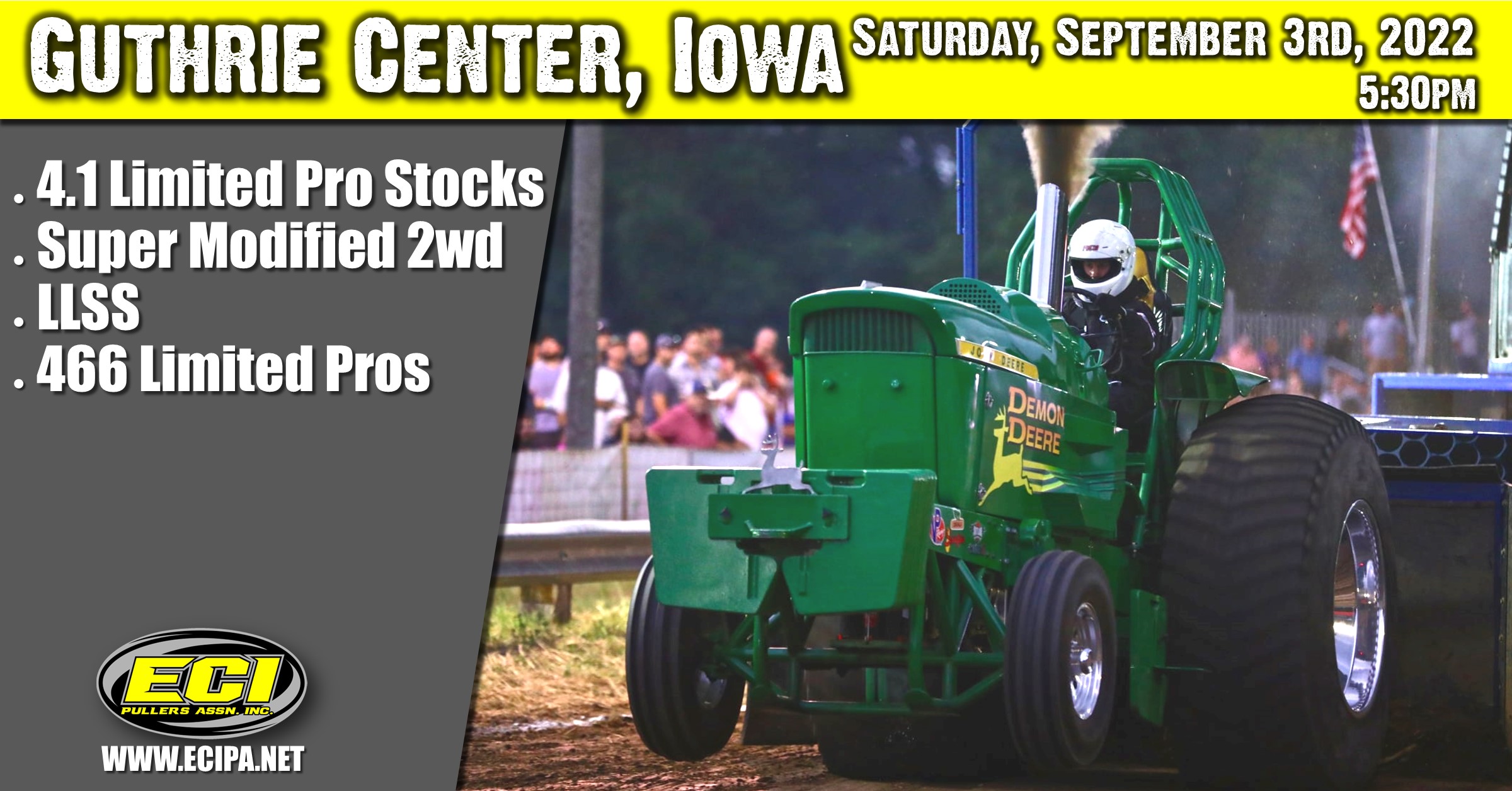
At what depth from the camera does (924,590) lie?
18.4 feet

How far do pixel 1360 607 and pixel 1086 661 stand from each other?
1404 mm

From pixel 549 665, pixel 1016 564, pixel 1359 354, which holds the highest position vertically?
pixel 1359 354

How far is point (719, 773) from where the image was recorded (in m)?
6.89

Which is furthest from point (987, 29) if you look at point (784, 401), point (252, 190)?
point (784, 401)

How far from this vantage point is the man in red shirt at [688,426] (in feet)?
48.7

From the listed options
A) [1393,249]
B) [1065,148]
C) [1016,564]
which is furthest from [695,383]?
[1016,564]

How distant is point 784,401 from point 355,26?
10.6m

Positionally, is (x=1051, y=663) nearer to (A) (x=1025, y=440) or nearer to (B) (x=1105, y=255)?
(A) (x=1025, y=440)

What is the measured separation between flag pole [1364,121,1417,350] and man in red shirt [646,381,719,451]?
5443 mm

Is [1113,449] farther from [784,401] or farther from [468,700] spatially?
[784,401]

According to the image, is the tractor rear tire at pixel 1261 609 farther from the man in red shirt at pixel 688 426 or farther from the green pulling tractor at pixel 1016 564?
the man in red shirt at pixel 688 426

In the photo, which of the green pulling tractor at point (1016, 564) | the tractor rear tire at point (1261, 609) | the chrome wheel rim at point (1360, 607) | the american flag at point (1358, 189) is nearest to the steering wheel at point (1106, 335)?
the green pulling tractor at point (1016, 564)

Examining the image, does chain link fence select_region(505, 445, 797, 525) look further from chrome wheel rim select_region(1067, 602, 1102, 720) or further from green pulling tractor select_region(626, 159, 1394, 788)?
chrome wheel rim select_region(1067, 602, 1102, 720)

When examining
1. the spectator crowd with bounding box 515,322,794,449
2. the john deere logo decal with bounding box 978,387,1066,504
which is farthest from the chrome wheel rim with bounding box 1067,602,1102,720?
the spectator crowd with bounding box 515,322,794,449
